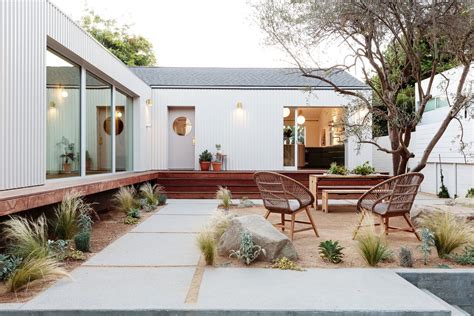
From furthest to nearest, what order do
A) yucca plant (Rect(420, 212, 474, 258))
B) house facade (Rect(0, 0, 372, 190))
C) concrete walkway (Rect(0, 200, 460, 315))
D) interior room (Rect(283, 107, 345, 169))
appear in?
1. interior room (Rect(283, 107, 345, 169))
2. house facade (Rect(0, 0, 372, 190))
3. yucca plant (Rect(420, 212, 474, 258))
4. concrete walkway (Rect(0, 200, 460, 315))

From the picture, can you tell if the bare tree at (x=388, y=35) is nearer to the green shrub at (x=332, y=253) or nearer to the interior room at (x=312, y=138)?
the interior room at (x=312, y=138)

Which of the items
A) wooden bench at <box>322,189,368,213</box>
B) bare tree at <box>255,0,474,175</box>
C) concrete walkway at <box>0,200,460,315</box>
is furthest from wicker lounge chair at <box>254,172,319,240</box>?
wooden bench at <box>322,189,368,213</box>

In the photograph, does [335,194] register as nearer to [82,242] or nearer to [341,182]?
[341,182]

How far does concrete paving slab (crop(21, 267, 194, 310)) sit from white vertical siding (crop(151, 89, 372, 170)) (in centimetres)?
814

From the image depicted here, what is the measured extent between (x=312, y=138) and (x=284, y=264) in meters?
14.4

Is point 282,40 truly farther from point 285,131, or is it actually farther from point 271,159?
point 285,131

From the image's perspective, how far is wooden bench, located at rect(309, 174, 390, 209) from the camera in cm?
846

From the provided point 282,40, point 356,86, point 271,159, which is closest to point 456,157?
point 356,86

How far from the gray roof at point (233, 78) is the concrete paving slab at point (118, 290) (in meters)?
8.65

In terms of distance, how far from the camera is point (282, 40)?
23.0 ft

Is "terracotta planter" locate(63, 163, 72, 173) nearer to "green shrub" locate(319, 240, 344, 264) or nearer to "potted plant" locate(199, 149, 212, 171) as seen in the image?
"green shrub" locate(319, 240, 344, 264)

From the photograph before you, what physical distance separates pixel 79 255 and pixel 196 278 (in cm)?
147

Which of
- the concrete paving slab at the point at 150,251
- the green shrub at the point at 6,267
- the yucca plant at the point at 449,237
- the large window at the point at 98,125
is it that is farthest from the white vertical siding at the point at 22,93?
the yucca plant at the point at 449,237

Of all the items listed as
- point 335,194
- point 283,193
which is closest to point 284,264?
point 283,193
